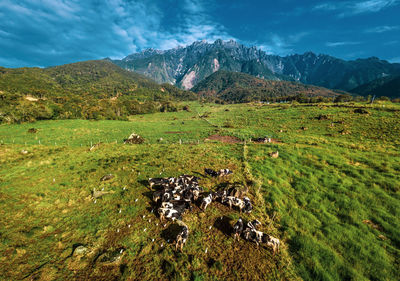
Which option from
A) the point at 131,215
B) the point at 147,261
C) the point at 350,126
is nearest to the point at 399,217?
the point at 147,261

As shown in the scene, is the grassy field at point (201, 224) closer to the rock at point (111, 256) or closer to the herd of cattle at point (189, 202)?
the rock at point (111, 256)

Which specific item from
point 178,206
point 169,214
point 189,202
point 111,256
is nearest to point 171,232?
point 169,214

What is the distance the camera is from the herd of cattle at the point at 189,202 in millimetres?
7528

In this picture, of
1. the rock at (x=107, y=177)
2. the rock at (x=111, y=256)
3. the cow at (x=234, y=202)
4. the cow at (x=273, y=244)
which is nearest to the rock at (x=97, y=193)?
the rock at (x=107, y=177)

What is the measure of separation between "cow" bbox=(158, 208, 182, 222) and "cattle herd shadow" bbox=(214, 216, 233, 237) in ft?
7.68

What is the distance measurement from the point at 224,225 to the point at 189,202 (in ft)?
8.53

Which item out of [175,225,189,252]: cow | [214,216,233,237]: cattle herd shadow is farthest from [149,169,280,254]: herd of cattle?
[214,216,233,237]: cattle herd shadow

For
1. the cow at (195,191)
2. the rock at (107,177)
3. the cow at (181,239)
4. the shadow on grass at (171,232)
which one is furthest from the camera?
the rock at (107,177)

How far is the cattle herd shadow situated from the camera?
325 inches

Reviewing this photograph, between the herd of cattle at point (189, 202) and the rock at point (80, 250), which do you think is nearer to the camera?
the rock at point (80, 250)

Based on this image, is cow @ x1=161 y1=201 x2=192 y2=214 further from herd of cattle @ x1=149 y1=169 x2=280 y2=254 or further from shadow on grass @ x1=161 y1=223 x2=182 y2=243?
shadow on grass @ x1=161 y1=223 x2=182 y2=243

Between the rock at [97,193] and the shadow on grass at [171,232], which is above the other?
the rock at [97,193]

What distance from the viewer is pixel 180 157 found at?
19.3 m

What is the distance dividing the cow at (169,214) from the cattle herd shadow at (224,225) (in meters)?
2.34
